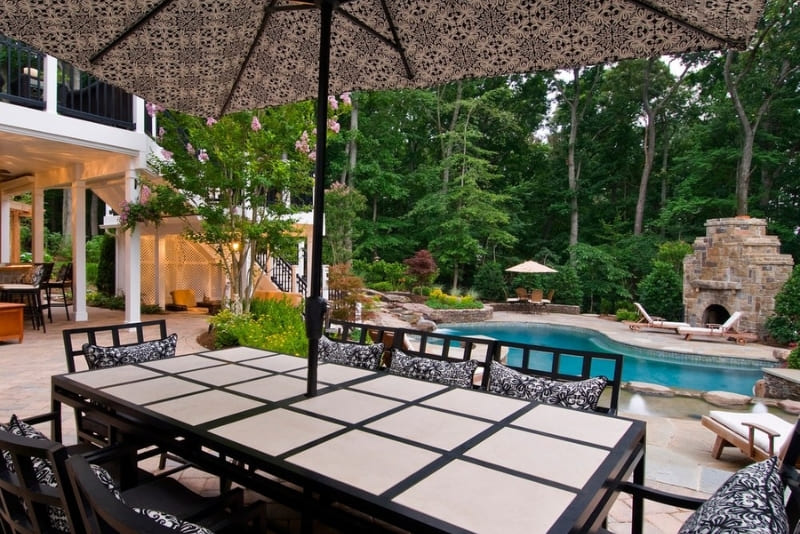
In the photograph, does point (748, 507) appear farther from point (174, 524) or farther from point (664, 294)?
point (664, 294)

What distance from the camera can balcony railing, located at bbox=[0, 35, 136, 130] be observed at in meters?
6.56

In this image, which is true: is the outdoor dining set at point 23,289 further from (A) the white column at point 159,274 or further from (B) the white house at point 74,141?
(A) the white column at point 159,274

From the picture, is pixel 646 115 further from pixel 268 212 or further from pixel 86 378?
pixel 86 378

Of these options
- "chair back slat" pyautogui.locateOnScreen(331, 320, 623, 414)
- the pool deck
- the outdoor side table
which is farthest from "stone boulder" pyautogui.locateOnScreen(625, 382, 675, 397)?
the outdoor side table

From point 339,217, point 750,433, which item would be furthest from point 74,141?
point 750,433

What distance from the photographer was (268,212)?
292 inches

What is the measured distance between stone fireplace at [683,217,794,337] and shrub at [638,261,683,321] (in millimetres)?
724

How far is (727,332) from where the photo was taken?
424 inches

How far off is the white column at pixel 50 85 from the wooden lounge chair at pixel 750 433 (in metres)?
8.49

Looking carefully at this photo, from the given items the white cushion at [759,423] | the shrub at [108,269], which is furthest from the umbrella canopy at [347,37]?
the shrub at [108,269]

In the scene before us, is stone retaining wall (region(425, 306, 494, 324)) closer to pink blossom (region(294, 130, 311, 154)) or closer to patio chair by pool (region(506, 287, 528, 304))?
patio chair by pool (region(506, 287, 528, 304))

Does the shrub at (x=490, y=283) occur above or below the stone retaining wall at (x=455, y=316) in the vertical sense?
above

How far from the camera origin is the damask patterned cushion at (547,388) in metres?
2.30

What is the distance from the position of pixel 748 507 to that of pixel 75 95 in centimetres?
914
